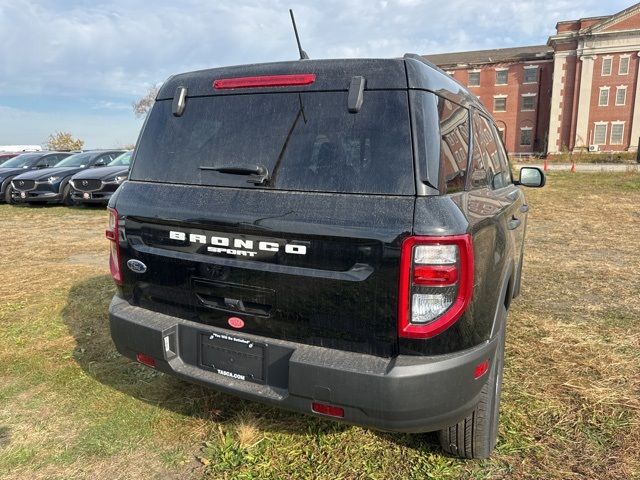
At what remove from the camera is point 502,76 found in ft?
166

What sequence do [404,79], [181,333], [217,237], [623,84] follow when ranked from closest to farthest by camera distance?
1. [404,79]
2. [217,237]
3. [181,333]
4. [623,84]

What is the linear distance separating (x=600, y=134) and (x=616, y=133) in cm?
140

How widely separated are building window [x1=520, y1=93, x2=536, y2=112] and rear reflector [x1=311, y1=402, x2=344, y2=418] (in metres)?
55.7

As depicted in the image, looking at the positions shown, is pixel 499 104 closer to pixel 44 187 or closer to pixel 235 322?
pixel 44 187

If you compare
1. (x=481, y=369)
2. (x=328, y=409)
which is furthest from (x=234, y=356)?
(x=481, y=369)

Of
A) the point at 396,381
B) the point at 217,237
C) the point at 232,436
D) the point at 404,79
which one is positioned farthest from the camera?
the point at 232,436

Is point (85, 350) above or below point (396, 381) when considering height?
below

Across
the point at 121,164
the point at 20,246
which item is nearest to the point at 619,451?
the point at 20,246

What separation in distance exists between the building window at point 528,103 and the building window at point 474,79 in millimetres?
5283

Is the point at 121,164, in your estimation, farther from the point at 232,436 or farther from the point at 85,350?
the point at 232,436

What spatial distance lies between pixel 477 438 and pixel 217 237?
5.27 feet

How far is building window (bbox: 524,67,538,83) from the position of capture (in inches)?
1956

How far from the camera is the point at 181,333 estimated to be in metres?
2.23

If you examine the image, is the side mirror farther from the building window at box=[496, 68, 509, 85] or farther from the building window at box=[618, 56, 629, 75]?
the building window at box=[496, 68, 509, 85]
